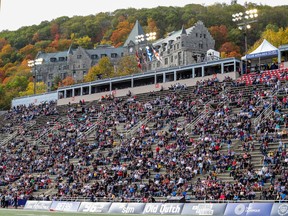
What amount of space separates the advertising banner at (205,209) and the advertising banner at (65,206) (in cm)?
845

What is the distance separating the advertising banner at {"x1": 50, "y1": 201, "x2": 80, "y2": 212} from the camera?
115 feet

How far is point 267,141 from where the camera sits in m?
39.4

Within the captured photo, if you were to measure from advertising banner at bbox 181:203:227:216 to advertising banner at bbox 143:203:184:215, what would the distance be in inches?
15.7

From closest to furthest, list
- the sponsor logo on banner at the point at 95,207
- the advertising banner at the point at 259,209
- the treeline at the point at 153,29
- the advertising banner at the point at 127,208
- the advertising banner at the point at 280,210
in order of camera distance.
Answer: the advertising banner at the point at 280,210 → the advertising banner at the point at 259,209 → the advertising banner at the point at 127,208 → the sponsor logo on banner at the point at 95,207 → the treeline at the point at 153,29

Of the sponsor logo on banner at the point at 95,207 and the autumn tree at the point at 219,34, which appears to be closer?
the sponsor logo on banner at the point at 95,207

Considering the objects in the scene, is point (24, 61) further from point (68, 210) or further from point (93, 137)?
point (68, 210)

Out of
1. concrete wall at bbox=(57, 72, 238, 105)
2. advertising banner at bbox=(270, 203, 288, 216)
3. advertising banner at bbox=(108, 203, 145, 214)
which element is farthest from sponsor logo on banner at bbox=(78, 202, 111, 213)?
concrete wall at bbox=(57, 72, 238, 105)

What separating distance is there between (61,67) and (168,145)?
11911 cm

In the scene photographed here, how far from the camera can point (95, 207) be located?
34.1m

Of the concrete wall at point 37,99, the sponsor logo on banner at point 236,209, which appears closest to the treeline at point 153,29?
the concrete wall at point 37,99

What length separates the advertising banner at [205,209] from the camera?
93.0ft

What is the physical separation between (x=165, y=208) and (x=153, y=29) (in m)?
136

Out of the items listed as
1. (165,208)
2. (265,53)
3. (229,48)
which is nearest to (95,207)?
(165,208)

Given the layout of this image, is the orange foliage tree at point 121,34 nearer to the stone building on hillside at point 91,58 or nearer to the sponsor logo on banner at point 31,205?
the stone building on hillside at point 91,58
